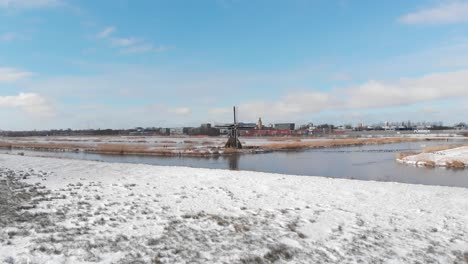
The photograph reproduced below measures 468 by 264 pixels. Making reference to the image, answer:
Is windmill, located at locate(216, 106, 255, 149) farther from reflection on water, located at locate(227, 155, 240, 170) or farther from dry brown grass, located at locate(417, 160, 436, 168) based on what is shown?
dry brown grass, located at locate(417, 160, 436, 168)

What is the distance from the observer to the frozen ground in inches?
258

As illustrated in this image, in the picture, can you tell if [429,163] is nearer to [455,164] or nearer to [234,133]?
[455,164]

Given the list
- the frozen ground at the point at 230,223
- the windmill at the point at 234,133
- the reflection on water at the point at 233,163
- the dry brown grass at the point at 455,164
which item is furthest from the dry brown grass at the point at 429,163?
the windmill at the point at 234,133

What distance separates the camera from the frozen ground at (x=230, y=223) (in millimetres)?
6555

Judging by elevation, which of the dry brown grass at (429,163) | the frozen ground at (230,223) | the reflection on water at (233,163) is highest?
the frozen ground at (230,223)

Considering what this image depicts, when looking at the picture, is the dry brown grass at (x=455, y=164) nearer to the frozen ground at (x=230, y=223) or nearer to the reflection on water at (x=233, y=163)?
the frozen ground at (x=230, y=223)

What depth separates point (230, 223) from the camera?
869 cm

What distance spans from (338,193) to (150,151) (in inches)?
1624

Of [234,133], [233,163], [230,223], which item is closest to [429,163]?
[233,163]

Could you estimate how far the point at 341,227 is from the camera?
28.0 ft

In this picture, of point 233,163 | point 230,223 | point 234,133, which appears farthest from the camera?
point 234,133

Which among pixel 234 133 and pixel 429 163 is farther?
pixel 234 133

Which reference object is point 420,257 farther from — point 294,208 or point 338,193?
point 338,193

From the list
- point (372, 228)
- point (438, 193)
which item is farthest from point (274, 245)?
point (438, 193)
